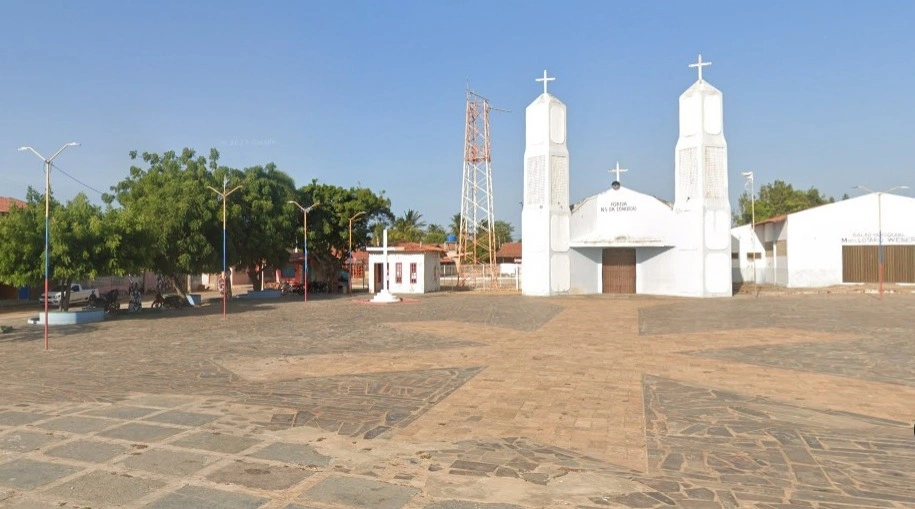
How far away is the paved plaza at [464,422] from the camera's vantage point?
213 inches

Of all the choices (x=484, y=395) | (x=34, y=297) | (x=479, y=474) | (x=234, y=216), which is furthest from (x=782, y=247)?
(x=34, y=297)

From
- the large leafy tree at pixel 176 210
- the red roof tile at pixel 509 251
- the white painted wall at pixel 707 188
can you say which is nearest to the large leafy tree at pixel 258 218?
the large leafy tree at pixel 176 210

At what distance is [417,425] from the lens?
7.67 metres

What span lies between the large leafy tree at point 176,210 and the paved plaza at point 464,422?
13871mm

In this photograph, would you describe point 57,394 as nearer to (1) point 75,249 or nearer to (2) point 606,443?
(2) point 606,443

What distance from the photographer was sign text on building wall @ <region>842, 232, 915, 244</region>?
3725cm

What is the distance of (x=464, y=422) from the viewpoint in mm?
7785

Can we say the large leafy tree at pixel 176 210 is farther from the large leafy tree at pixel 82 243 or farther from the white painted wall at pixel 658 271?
the white painted wall at pixel 658 271

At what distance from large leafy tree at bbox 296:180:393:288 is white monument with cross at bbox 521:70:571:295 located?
13.8 metres

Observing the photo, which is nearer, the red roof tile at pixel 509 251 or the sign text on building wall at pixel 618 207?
the sign text on building wall at pixel 618 207

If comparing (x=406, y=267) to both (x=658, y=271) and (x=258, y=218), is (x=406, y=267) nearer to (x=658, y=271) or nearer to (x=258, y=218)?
(x=258, y=218)

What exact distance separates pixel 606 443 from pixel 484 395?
2750 mm

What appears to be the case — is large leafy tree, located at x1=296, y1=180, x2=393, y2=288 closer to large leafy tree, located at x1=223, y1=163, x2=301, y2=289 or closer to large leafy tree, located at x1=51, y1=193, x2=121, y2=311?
large leafy tree, located at x1=223, y1=163, x2=301, y2=289

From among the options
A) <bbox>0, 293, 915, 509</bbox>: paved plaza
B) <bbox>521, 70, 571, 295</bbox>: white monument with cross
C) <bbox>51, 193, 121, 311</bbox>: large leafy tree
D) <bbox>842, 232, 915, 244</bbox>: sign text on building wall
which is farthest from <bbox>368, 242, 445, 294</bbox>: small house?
<bbox>0, 293, 915, 509</bbox>: paved plaza
